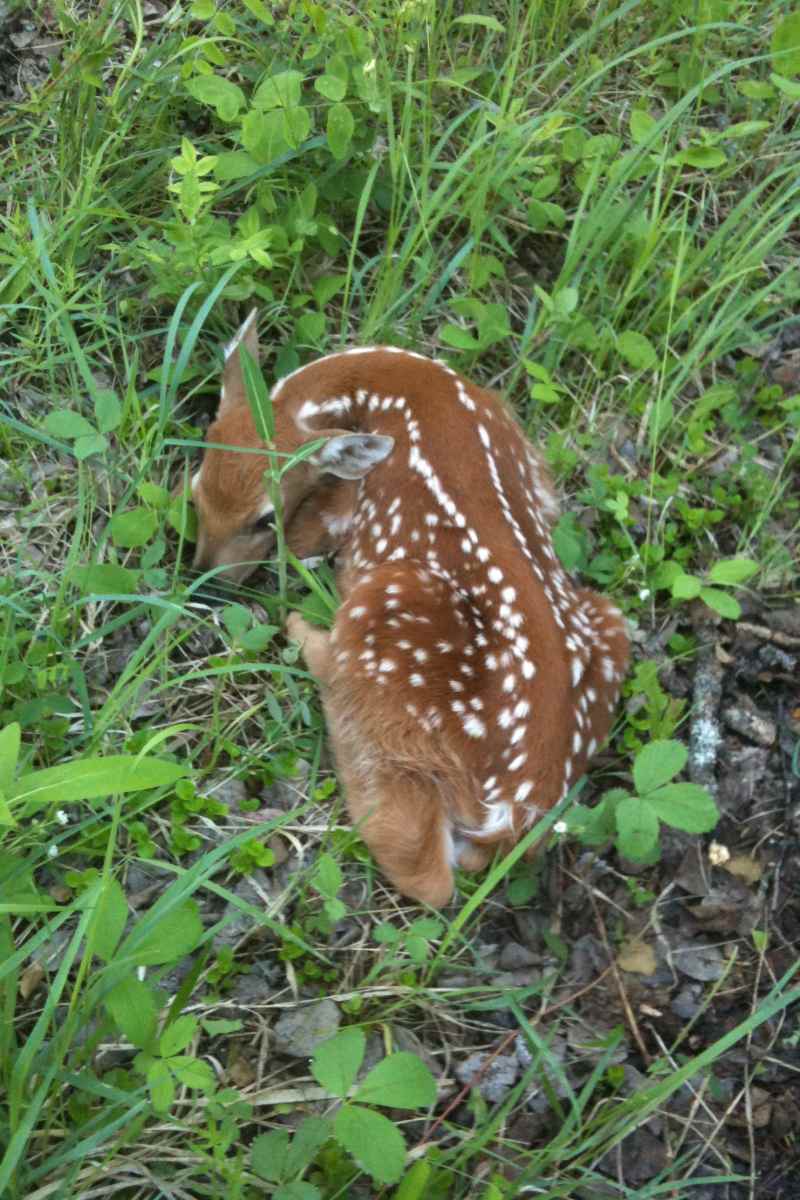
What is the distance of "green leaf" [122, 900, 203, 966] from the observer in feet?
7.01

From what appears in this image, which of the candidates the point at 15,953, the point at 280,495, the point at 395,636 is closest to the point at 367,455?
the point at 280,495

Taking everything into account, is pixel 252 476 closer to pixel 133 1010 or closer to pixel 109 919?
pixel 109 919

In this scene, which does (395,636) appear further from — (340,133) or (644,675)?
(340,133)

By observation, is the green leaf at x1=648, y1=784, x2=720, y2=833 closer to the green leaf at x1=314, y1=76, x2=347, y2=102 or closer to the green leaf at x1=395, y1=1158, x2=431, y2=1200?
the green leaf at x1=395, y1=1158, x2=431, y2=1200

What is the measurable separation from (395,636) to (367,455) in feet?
1.76

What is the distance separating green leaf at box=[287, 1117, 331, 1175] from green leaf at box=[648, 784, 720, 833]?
37.7 inches

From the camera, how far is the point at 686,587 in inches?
125

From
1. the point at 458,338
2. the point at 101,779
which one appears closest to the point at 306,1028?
the point at 101,779

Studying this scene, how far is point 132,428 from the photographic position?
127 inches

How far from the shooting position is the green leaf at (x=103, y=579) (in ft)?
9.34

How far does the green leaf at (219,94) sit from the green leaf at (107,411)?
3.05 feet

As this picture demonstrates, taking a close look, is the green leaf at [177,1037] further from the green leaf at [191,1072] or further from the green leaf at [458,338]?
→ the green leaf at [458,338]

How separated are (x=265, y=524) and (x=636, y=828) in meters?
1.27

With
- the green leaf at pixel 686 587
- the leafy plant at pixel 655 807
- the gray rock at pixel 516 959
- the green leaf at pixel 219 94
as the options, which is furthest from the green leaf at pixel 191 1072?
the green leaf at pixel 219 94
